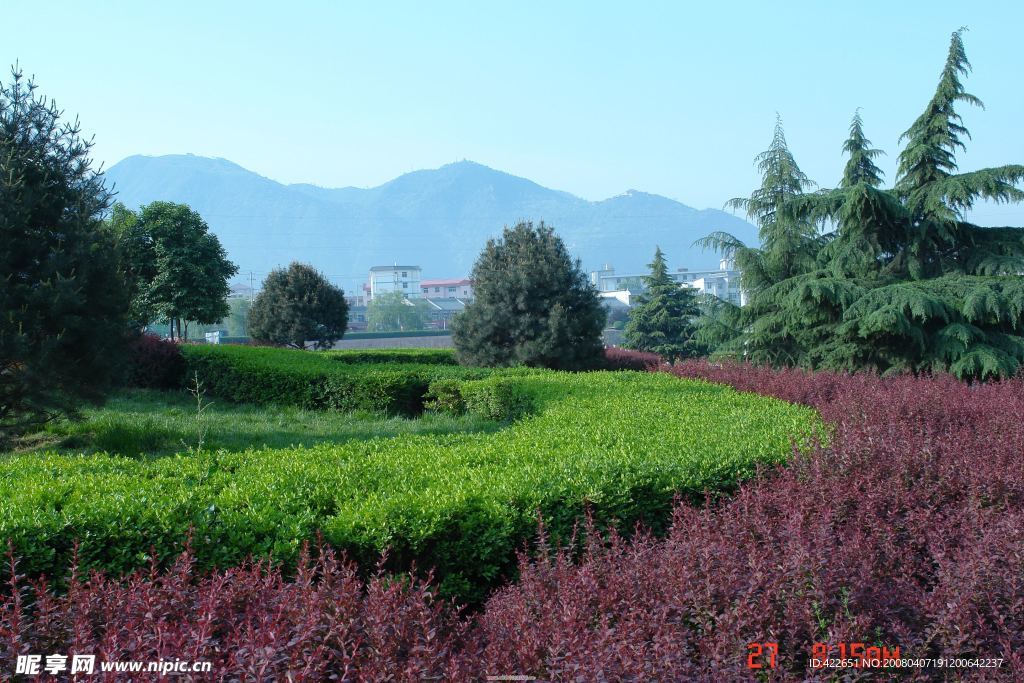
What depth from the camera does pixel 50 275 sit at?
6.42 m

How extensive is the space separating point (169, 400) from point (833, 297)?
33.4 ft

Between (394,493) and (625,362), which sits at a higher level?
(625,362)

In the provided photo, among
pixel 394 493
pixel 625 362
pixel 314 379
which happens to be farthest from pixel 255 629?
pixel 625 362

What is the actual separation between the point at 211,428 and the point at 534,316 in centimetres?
527

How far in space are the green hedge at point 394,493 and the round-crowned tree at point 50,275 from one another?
184 centimetres

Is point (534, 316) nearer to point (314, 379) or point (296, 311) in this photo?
point (314, 379)

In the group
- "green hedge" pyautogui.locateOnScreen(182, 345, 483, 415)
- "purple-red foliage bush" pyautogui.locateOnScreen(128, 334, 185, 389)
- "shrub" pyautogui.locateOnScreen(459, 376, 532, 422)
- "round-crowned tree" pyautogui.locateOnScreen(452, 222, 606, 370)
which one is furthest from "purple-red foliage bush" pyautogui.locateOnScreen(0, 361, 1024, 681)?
"purple-red foliage bush" pyautogui.locateOnScreen(128, 334, 185, 389)

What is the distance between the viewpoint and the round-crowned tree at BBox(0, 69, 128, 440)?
6.29 meters

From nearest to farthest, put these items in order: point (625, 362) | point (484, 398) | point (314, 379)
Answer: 1. point (484, 398)
2. point (314, 379)
3. point (625, 362)

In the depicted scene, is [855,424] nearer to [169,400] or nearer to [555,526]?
[555,526]

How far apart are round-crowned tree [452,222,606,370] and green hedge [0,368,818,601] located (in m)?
5.89

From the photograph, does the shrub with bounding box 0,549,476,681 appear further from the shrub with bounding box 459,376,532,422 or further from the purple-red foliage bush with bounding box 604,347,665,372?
the purple-red foliage bush with bounding box 604,347,665,372

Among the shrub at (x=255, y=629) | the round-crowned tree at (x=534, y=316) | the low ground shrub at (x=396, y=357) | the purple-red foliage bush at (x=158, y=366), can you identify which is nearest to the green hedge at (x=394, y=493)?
the shrub at (x=255, y=629)

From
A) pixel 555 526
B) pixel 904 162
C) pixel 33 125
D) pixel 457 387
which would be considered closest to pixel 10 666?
pixel 555 526
